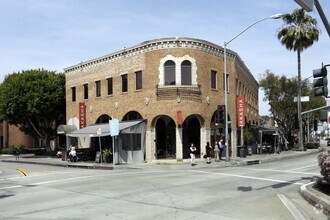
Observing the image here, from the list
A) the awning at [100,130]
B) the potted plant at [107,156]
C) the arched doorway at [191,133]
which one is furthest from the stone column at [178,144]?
the potted plant at [107,156]

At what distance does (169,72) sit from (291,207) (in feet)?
70.2

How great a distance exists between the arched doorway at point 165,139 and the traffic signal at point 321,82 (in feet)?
63.5

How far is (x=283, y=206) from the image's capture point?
10930 millimetres

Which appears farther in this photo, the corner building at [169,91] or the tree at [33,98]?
the tree at [33,98]

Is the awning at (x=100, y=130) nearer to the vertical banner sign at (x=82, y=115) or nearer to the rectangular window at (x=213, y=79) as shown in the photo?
the vertical banner sign at (x=82, y=115)

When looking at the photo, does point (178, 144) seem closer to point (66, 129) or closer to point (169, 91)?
point (169, 91)

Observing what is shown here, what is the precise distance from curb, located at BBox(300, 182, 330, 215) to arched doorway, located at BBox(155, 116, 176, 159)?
19726mm

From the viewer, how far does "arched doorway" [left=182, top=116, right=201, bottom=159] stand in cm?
3258

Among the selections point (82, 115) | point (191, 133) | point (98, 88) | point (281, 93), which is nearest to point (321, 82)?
point (191, 133)

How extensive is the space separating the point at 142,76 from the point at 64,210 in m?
21.7

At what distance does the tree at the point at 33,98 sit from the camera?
4194 cm

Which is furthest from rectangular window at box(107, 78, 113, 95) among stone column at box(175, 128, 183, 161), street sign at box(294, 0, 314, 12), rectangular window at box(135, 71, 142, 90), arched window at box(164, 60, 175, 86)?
street sign at box(294, 0, 314, 12)

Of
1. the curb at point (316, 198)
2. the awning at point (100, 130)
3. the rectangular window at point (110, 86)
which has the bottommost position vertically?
the curb at point (316, 198)

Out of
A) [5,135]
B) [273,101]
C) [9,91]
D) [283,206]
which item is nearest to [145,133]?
[9,91]
